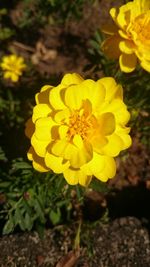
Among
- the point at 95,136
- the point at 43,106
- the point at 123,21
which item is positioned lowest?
the point at 95,136

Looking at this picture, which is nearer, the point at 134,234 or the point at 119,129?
the point at 119,129

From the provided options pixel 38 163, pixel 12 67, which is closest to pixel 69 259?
pixel 38 163

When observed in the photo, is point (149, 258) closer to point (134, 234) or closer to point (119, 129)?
point (134, 234)

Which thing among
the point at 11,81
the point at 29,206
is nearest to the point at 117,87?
the point at 29,206

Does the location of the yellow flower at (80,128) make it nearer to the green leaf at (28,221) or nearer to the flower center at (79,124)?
the flower center at (79,124)

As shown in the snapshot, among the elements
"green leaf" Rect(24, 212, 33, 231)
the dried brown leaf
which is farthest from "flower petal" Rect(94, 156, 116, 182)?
the dried brown leaf

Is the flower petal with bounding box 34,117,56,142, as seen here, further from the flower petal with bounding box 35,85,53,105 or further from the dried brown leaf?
the dried brown leaf
